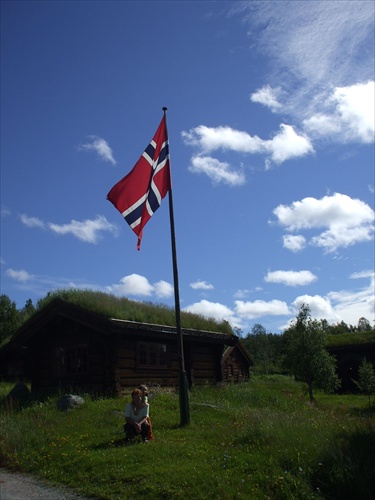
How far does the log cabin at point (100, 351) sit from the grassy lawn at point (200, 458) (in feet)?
17.5

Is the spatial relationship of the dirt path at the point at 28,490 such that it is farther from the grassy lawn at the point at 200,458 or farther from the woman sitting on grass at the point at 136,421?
the woman sitting on grass at the point at 136,421

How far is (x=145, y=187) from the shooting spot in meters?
11.9

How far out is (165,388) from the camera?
18.9 metres

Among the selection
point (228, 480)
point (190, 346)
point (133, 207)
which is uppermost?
point (133, 207)

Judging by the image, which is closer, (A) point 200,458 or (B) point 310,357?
(A) point 200,458

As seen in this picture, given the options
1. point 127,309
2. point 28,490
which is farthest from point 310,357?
point 28,490

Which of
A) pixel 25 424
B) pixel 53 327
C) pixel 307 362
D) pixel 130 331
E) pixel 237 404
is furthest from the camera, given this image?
pixel 307 362

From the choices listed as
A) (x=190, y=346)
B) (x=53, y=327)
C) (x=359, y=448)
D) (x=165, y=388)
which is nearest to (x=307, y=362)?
(x=190, y=346)

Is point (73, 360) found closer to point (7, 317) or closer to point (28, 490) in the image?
point (28, 490)

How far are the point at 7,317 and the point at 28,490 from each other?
50632mm

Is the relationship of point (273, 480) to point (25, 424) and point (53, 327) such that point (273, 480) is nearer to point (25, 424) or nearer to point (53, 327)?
point (25, 424)

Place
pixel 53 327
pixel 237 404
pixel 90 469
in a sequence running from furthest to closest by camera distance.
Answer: pixel 53 327
pixel 237 404
pixel 90 469

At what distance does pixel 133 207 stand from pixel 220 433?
5570mm

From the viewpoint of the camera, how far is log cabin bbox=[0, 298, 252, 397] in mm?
17422
